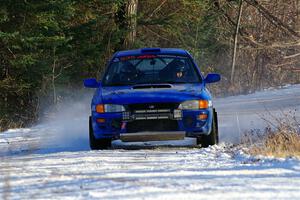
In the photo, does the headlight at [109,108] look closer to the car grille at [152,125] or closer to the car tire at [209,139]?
the car grille at [152,125]

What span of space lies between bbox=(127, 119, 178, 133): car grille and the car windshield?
1329 millimetres

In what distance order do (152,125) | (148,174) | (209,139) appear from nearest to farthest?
1. (148,174)
2. (152,125)
3. (209,139)

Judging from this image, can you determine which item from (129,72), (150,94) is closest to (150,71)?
(129,72)

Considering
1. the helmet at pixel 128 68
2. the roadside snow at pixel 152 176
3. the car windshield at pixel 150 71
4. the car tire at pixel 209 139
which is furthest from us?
the helmet at pixel 128 68

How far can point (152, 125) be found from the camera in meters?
10.7

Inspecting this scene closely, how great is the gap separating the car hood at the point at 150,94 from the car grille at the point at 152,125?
312mm

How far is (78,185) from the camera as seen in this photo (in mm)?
6863

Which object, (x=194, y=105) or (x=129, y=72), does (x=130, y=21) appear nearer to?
(x=129, y=72)

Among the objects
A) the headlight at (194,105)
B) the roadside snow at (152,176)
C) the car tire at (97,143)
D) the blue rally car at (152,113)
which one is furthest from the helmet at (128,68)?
the roadside snow at (152,176)

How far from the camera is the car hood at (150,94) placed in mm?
10859

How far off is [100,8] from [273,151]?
60.1ft

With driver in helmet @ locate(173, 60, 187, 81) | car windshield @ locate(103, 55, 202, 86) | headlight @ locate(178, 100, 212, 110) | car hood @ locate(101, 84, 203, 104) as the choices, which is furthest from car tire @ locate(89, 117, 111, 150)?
driver in helmet @ locate(173, 60, 187, 81)

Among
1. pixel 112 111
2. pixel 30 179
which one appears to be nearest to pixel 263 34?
pixel 112 111

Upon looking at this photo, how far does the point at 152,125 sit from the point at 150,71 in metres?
1.79
